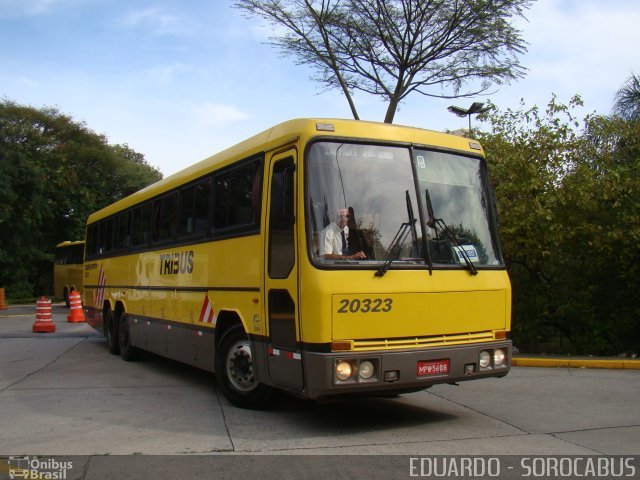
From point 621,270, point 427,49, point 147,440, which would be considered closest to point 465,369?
point 147,440

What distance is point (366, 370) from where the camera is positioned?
6008mm

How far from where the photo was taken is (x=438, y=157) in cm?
699

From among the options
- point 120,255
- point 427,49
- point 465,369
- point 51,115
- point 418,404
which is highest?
point 51,115

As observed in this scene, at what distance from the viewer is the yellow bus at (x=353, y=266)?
6.03 metres

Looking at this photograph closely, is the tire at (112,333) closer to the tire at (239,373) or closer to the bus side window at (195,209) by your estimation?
the bus side window at (195,209)

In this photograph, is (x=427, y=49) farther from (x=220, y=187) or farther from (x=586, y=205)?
(x=220, y=187)

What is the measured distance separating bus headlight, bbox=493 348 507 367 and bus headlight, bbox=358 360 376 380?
1.53 metres

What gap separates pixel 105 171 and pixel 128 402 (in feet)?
127

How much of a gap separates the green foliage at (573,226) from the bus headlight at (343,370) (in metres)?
8.78

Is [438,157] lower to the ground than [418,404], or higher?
higher

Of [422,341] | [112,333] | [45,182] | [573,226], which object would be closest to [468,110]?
[573,226]

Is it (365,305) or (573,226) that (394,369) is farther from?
(573,226)

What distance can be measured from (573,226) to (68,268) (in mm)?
25914

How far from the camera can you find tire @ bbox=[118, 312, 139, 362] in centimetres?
1206
